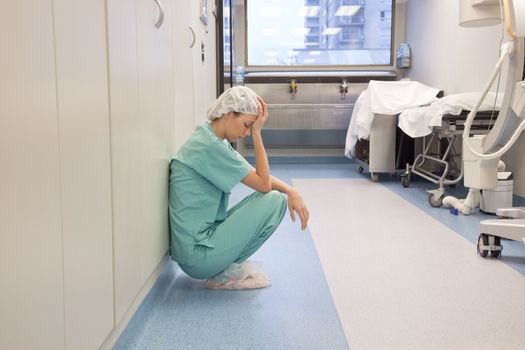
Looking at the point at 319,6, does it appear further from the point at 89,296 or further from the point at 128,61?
the point at 89,296

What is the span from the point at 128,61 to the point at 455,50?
407 centimetres

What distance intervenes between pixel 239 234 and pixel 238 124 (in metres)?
0.40

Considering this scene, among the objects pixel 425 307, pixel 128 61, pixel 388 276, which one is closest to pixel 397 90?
pixel 388 276

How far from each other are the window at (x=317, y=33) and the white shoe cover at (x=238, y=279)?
5.05 m

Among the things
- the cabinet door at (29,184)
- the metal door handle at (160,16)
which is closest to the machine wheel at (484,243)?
the metal door handle at (160,16)

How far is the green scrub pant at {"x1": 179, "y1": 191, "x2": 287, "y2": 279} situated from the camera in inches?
71.9

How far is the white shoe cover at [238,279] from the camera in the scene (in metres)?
1.94

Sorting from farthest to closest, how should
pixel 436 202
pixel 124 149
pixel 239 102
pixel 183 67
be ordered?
pixel 436 202 < pixel 183 67 < pixel 239 102 < pixel 124 149

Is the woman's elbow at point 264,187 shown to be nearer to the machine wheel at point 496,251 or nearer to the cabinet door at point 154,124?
the cabinet door at point 154,124

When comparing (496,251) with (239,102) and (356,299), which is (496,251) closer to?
(356,299)

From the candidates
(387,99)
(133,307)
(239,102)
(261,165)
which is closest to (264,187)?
(261,165)

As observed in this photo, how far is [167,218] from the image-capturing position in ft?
6.25

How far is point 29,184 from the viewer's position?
782 millimetres

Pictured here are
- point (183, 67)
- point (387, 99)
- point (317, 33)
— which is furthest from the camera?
point (317, 33)
